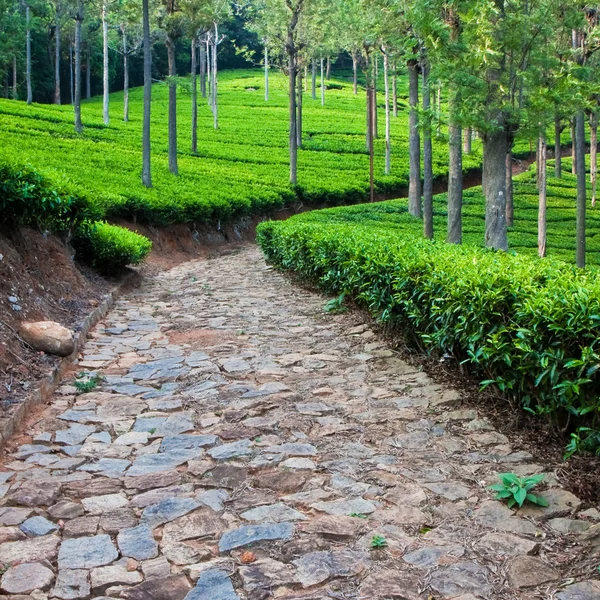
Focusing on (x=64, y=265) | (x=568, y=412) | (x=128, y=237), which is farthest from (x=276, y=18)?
(x=568, y=412)

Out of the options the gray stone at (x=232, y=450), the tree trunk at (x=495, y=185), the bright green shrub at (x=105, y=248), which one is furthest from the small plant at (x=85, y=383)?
the tree trunk at (x=495, y=185)

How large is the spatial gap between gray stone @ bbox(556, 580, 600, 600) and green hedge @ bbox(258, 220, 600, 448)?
3.15 ft

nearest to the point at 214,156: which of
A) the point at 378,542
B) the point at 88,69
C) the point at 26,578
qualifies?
the point at 88,69

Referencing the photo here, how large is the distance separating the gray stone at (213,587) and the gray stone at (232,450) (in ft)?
4.19

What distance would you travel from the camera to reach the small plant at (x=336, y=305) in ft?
27.8

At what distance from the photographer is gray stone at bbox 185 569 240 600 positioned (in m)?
2.74

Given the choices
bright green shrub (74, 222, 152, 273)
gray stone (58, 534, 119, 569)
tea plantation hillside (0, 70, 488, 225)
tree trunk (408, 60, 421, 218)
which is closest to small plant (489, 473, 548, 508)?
gray stone (58, 534, 119, 569)

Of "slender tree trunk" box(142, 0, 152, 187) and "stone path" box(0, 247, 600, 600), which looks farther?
"slender tree trunk" box(142, 0, 152, 187)

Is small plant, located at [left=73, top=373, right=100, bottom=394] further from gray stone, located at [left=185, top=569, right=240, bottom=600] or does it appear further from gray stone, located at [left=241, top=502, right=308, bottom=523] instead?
gray stone, located at [left=185, top=569, right=240, bottom=600]

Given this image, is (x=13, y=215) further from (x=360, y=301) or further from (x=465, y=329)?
(x=465, y=329)

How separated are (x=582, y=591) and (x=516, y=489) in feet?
2.69

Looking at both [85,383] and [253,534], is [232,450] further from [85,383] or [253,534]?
[85,383]

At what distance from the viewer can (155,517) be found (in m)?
3.43

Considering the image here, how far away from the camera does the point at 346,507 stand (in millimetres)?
3521
